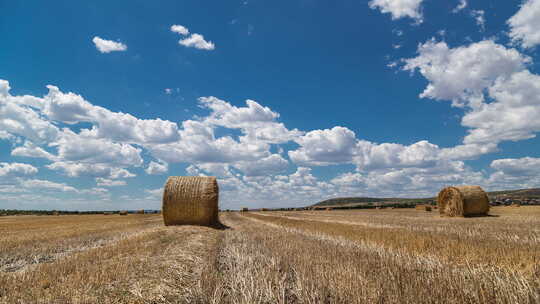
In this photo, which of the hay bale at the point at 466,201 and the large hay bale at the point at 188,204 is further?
the hay bale at the point at 466,201

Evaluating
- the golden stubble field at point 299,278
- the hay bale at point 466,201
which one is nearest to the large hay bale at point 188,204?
the golden stubble field at point 299,278

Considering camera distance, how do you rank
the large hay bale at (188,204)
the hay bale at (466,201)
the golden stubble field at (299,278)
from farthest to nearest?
the hay bale at (466,201)
the large hay bale at (188,204)
the golden stubble field at (299,278)

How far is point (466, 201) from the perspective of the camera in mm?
17875

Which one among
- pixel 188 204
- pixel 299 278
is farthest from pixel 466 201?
pixel 299 278

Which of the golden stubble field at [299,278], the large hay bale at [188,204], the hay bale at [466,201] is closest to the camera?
the golden stubble field at [299,278]

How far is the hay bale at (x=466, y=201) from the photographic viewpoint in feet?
58.6

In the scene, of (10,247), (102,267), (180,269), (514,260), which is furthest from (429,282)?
(10,247)

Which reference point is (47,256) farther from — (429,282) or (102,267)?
(429,282)

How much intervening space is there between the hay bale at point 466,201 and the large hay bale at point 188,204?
1463 cm

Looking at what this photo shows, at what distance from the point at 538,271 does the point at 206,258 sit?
15.2ft

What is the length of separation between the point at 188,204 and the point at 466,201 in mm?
16116

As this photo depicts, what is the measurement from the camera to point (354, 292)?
282 centimetres

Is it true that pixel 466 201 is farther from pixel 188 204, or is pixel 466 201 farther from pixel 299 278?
pixel 299 278

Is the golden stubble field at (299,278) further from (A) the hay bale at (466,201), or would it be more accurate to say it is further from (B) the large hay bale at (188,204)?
(A) the hay bale at (466,201)
